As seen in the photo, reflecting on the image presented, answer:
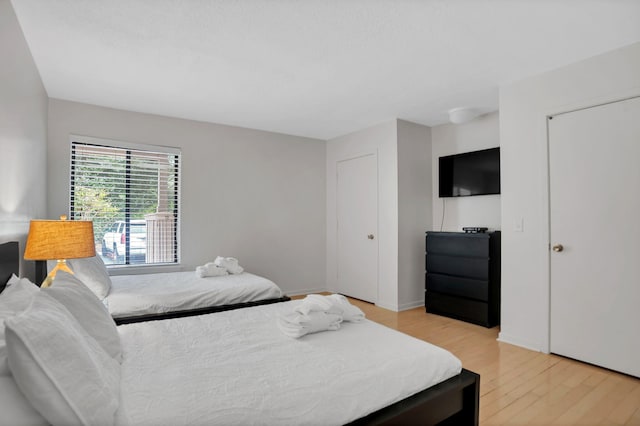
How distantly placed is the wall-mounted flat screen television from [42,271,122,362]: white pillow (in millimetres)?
3891

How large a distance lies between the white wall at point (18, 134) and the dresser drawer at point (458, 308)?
410 centimetres

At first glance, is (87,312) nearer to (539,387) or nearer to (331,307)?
(331,307)

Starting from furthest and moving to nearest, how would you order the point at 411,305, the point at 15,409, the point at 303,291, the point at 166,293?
the point at 303,291, the point at 411,305, the point at 166,293, the point at 15,409

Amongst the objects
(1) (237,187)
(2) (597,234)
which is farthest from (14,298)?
(2) (597,234)

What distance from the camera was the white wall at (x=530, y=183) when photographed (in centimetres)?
285

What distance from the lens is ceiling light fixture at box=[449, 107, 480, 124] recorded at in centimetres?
396

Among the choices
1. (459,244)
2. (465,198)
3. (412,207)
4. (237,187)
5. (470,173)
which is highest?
(470,173)

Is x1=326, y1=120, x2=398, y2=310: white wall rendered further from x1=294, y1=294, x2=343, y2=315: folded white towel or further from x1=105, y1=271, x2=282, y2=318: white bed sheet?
x1=294, y1=294, x2=343, y2=315: folded white towel

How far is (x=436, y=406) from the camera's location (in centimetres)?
149

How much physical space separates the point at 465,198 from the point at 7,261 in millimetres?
4451

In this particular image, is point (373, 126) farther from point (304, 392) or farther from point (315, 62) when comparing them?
point (304, 392)

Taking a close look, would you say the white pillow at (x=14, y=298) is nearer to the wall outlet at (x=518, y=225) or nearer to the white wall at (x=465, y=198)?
the wall outlet at (x=518, y=225)

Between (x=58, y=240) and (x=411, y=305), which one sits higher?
(x=58, y=240)

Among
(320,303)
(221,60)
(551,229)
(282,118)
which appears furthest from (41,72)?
(551,229)
